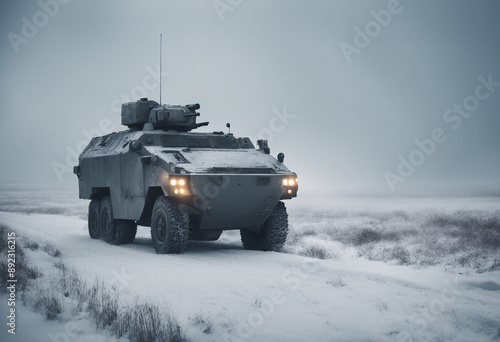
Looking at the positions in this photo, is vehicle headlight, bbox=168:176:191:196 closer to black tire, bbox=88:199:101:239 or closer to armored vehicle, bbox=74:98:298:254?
armored vehicle, bbox=74:98:298:254

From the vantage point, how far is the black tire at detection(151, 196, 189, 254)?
11.3m

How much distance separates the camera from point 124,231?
14.3m

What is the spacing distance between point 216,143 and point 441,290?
7.25m

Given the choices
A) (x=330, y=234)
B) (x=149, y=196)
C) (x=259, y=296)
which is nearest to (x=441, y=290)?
(x=259, y=296)

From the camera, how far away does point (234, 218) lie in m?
11.9

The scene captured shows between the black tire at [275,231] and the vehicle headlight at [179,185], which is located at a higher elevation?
the vehicle headlight at [179,185]

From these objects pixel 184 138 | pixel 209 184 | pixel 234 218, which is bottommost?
pixel 234 218

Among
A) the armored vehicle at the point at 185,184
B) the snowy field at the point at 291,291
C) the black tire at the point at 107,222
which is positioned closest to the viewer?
the snowy field at the point at 291,291

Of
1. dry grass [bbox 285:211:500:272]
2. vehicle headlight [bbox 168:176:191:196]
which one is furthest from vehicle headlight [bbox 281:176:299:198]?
vehicle headlight [bbox 168:176:191:196]

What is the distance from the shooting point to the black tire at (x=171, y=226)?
11258mm

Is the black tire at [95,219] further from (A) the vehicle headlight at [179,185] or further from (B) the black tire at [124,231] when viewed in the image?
(A) the vehicle headlight at [179,185]

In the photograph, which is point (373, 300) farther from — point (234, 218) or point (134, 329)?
point (234, 218)

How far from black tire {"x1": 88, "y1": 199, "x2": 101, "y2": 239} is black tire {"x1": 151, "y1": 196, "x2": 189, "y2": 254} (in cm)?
420

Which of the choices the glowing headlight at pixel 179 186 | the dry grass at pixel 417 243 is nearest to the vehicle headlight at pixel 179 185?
the glowing headlight at pixel 179 186
